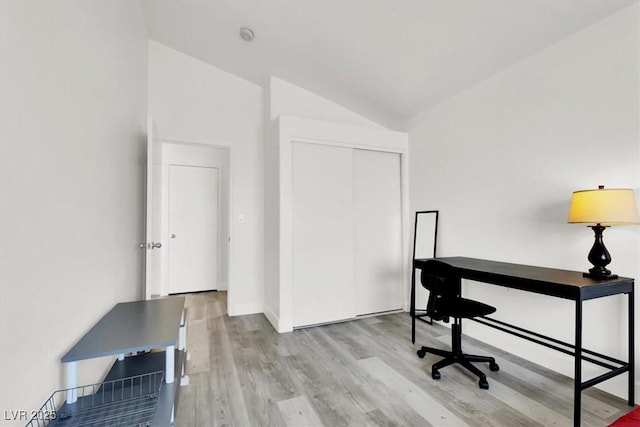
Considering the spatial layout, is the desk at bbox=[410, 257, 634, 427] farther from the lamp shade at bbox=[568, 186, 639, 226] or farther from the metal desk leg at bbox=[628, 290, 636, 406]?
the lamp shade at bbox=[568, 186, 639, 226]

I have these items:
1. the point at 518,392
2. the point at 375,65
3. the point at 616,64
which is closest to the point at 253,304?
the point at 518,392

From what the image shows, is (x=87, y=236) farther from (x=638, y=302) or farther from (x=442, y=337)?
(x=638, y=302)

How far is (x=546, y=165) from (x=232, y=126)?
123 inches

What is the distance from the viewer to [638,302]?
6.19ft

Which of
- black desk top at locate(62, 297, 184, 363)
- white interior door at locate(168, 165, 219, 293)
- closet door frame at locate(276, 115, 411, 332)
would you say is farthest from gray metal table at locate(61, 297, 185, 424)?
white interior door at locate(168, 165, 219, 293)

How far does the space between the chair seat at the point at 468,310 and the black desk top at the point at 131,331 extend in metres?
1.76

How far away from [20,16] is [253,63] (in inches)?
102

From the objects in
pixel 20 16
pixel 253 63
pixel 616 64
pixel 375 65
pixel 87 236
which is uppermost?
pixel 253 63

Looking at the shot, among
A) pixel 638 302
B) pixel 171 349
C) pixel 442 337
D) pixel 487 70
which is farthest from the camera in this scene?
pixel 442 337

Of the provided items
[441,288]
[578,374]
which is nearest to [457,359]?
[441,288]

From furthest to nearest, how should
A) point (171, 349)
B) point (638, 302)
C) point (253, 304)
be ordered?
point (253, 304) < point (638, 302) < point (171, 349)

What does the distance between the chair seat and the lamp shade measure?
2.68 feet

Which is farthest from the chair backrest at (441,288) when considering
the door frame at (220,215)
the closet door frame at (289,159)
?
the door frame at (220,215)

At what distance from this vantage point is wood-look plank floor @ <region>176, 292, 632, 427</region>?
175 cm
